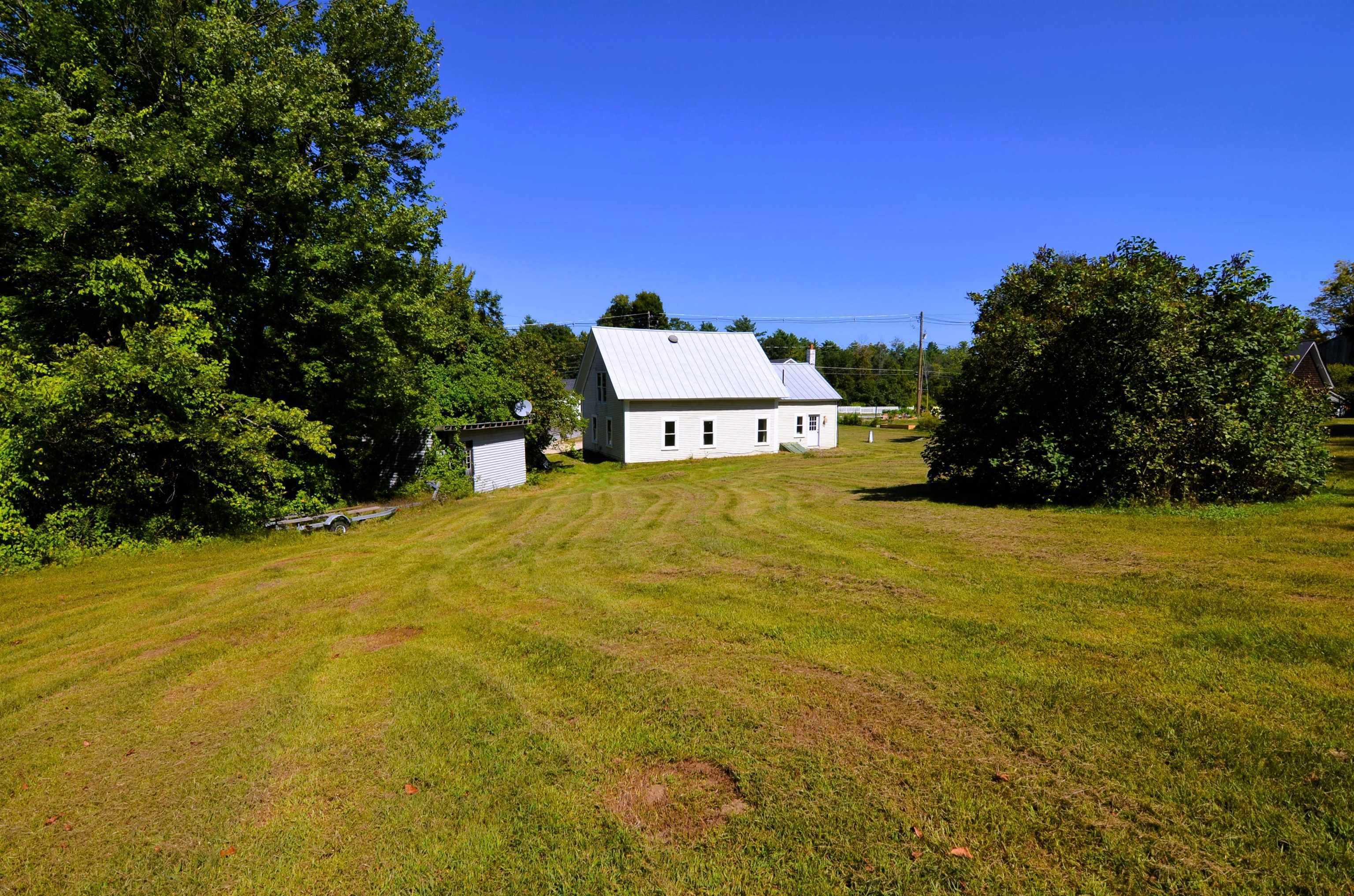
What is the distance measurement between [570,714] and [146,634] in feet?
19.8

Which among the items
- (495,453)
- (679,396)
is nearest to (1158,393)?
(495,453)

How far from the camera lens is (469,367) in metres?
22.5

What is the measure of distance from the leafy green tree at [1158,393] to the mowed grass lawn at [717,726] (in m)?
2.26

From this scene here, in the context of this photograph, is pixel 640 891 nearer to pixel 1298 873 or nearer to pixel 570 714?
pixel 570 714

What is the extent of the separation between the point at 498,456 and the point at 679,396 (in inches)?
418

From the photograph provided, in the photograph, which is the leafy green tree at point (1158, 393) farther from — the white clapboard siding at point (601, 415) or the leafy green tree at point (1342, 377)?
the leafy green tree at point (1342, 377)

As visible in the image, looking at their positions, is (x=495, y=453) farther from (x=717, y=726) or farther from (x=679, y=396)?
(x=717, y=726)

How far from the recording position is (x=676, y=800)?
3797 mm

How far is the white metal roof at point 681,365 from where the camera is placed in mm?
30094

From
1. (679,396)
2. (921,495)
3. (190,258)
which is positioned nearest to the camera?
(190,258)

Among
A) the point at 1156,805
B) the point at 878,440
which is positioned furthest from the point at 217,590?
the point at 878,440

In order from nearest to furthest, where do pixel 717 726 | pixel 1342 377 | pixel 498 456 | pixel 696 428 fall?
pixel 717 726, pixel 498 456, pixel 696 428, pixel 1342 377

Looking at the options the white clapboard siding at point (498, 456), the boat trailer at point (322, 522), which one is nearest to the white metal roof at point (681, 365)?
the white clapboard siding at point (498, 456)

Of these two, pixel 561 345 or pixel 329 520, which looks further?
pixel 561 345
